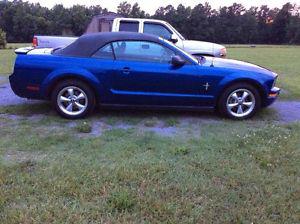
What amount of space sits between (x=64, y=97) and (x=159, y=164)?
2555mm

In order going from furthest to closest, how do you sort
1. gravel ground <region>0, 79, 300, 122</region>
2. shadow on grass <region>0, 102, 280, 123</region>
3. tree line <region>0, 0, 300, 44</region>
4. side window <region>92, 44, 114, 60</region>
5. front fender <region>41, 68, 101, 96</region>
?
tree line <region>0, 0, 300, 44</region>
gravel ground <region>0, 79, 300, 122</region>
shadow on grass <region>0, 102, 280, 123</region>
side window <region>92, 44, 114, 60</region>
front fender <region>41, 68, 101, 96</region>

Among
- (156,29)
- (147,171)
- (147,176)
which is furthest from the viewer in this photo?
(156,29)

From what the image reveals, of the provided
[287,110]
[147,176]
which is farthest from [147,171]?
[287,110]

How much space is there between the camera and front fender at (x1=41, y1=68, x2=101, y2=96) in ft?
20.3

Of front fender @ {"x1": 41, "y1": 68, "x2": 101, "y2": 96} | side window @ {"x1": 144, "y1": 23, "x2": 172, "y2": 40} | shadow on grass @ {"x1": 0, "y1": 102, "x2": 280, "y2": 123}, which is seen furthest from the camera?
side window @ {"x1": 144, "y1": 23, "x2": 172, "y2": 40}

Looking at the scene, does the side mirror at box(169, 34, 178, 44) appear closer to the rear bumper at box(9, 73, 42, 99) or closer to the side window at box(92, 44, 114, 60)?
the side window at box(92, 44, 114, 60)

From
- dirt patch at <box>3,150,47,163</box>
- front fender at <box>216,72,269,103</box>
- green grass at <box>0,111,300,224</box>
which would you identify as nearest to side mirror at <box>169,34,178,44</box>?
front fender at <box>216,72,269,103</box>

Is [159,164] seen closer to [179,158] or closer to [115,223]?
[179,158]

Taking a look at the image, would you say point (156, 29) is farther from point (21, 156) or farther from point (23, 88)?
point (21, 156)

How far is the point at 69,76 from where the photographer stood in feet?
20.4

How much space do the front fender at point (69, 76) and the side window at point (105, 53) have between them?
1.13ft

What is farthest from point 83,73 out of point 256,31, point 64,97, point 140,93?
point 256,31

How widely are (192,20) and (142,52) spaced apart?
66.2 metres

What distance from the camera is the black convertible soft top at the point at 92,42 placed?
6.35m
